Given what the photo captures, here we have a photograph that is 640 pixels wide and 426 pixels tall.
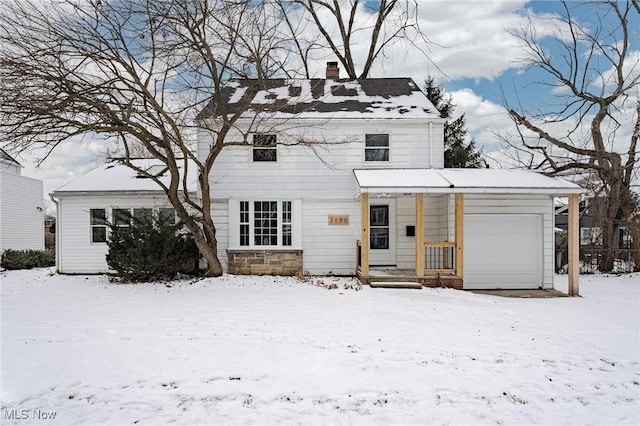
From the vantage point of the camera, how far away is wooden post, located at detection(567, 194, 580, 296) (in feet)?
36.3

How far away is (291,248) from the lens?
42.3 ft

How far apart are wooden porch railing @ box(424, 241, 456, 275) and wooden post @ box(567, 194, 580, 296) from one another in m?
2.93

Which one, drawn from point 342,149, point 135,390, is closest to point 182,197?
point 342,149

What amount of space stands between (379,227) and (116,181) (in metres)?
Result: 8.88

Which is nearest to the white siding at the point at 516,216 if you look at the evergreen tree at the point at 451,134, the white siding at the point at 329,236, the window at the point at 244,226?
the white siding at the point at 329,236

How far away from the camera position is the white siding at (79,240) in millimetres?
14250

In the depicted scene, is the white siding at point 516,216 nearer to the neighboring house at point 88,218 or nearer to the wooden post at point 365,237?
the wooden post at point 365,237

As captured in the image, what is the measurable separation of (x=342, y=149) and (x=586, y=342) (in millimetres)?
8167

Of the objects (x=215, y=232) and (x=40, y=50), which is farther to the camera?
(x=215, y=232)

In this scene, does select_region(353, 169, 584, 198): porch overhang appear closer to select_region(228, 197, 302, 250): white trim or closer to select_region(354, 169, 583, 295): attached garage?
select_region(354, 169, 583, 295): attached garage

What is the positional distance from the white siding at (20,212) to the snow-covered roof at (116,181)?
819 centimetres

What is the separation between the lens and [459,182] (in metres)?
11.1

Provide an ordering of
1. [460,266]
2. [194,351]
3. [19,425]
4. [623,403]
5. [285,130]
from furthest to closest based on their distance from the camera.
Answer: [285,130], [460,266], [194,351], [623,403], [19,425]

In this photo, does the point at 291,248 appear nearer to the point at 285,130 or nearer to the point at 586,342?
the point at 285,130
